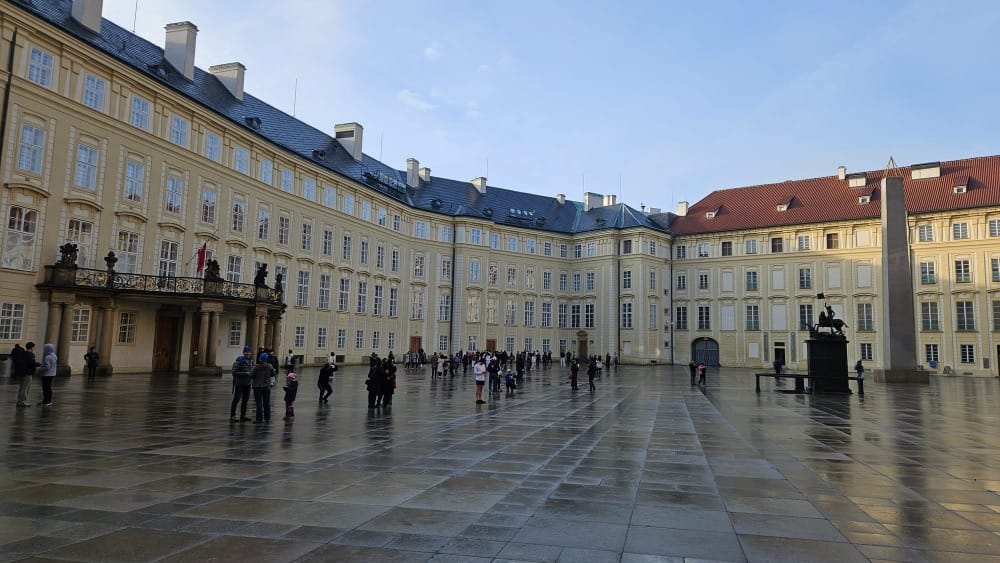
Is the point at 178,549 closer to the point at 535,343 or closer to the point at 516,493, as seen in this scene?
the point at 516,493

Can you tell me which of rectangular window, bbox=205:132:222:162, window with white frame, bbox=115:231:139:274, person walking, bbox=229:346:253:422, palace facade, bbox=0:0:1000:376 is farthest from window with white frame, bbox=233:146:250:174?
person walking, bbox=229:346:253:422

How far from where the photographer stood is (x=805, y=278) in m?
61.6

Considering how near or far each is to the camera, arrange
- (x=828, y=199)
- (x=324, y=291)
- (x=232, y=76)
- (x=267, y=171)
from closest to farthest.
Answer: (x=267, y=171), (x=232, y=76), (x=324, y=291), (x=828, y=199)

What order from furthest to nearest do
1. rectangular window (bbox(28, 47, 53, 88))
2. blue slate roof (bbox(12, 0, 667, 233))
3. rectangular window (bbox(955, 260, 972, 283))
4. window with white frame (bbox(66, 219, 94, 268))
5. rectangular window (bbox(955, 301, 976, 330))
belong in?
rectangular window (bbox(955, 260, 972, 283)) → rectangular window (bbox(955, 301, 976, 330)) → blue slate roof (bbox(12, 0, 667, 233)) → window with white frame (bbox(66, 219, 94, 268)) → rectangular window (bbox(28, 47, 53, 88))

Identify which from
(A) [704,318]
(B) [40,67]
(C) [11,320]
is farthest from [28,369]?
(A) [704,318]

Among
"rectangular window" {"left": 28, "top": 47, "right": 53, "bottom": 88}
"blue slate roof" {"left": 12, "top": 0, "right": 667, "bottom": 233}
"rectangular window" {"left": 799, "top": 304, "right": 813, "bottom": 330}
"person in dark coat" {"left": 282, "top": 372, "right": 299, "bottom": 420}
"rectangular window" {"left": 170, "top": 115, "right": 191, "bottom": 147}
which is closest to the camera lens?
"person in dark coat" {"left": 282, "top": 372, "right": 299, "bottom": 420}

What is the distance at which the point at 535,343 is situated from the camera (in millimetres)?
67562

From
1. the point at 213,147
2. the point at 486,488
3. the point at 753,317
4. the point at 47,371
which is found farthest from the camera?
the point at 753,317

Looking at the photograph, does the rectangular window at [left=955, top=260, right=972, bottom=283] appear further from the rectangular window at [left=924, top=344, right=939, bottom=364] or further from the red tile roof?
the rectangular window at [left=924, top=344, right=939, bottom=364]

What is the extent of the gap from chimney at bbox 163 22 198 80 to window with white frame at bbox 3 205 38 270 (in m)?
16.1

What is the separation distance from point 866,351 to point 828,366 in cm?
3635

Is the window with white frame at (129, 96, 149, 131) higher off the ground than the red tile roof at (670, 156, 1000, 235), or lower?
lower

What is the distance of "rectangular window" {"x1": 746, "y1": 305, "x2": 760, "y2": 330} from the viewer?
209 feet

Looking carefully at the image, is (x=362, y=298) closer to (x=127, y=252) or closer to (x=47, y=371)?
(x=127, y=252)
